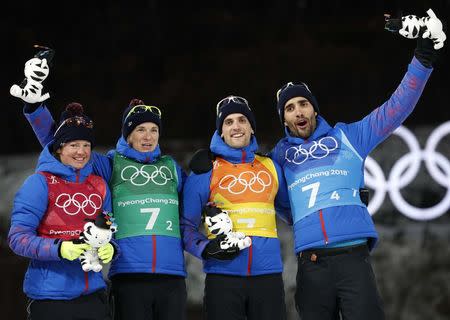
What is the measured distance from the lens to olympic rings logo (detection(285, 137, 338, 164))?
3.68 m

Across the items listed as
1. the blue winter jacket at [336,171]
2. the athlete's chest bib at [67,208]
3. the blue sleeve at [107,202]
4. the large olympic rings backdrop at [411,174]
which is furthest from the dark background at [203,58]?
the athlete's chest bib at [67,208]

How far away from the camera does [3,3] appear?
6.81m

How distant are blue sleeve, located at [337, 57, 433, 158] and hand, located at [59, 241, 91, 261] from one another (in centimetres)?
145

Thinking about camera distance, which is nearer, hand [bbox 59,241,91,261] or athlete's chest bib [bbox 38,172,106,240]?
hand [bbox 59,241,91,261]

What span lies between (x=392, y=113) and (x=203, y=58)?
312cm

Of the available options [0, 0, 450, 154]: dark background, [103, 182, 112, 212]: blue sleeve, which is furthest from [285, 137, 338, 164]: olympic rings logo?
[0, 0, 450, 154]: dark background

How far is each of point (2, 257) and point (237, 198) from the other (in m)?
3.56

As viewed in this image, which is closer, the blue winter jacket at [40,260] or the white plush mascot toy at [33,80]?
the blue winter jacket at [40,260]

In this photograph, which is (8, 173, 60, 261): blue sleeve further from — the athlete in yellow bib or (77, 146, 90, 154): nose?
the athlete in yellow bib

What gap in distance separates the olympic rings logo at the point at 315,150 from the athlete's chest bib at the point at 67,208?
1012 mm

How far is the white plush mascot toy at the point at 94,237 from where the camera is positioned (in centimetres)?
315

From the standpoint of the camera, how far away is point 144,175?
368 centimetres

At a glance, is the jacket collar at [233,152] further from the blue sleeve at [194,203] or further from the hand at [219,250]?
the hand at [219,250]

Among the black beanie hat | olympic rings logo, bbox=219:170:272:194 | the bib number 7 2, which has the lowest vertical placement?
the bib number 7 2
